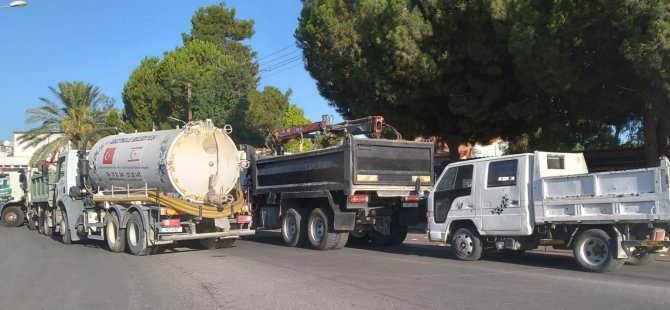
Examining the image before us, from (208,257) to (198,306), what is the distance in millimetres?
6171

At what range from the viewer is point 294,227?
1694 centimetres

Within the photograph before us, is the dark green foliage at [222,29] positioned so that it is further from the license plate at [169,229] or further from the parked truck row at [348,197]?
the license plate at [169,229]

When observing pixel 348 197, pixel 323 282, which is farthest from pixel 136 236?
pixel 323 282

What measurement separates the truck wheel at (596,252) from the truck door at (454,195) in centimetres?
230

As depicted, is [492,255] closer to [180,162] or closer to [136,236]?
[180,162]

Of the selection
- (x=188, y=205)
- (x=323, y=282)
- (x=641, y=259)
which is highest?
(x=188, y=205)

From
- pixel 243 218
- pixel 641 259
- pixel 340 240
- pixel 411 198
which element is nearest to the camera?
pixel 641 259

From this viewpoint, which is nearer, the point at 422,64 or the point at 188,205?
the point at 188,205

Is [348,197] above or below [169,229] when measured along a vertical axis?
above

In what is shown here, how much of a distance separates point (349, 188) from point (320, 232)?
1.91 meters

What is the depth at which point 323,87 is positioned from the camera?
26.5 m

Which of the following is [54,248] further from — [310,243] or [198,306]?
[198,306]

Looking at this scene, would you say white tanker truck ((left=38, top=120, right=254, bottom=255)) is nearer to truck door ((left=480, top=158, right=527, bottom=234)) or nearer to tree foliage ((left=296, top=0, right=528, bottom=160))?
truck door ((left=480, top=158, right=527, bottom=234))

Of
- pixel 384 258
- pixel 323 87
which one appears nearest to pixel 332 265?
pixel 384 258
